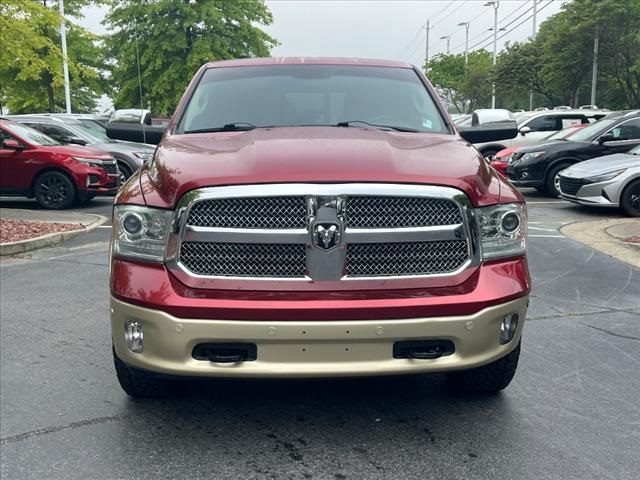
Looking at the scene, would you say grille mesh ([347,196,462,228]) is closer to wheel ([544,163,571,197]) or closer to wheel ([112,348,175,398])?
wheel ([112,348,175,398])

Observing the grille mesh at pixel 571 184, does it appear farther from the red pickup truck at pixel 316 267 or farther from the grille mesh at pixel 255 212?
the grille mesh at pixel 255 212

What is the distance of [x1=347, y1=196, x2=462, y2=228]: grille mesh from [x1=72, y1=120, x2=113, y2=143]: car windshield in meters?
12.6

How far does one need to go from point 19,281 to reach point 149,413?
390 centimetres

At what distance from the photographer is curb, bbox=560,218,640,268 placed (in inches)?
321

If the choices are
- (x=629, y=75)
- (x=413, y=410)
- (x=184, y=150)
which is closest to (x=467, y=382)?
(x=413, y=410)

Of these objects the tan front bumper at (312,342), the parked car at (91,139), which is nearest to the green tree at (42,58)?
the parked car at (91,139)

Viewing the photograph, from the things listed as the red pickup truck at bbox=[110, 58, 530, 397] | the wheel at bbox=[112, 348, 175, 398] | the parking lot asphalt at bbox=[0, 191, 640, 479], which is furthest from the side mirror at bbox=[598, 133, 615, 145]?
the wheel at bbox=[112, 348, 175, 398]

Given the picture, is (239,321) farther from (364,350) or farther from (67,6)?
(67,6)

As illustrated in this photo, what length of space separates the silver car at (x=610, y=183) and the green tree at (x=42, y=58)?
30.5ft

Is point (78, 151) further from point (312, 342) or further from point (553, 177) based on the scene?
point (312, 342)

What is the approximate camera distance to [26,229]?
955 centimetres

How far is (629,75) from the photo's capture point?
36469 mm

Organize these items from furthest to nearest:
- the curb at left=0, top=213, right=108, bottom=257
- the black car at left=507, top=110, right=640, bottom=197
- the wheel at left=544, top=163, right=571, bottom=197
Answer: the wheel at left=544, top=163, right=571, bottom=197 → the black car at left=507, top=110, right=640, bottom=197 → the curb at left=0, top=213, right=108, bottom=257

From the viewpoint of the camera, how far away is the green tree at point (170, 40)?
34.8 m
